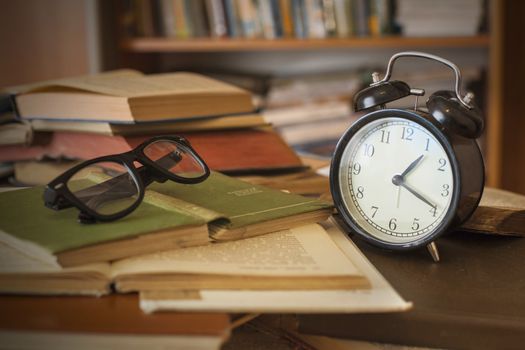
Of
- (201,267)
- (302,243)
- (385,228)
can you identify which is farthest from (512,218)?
(201,267)

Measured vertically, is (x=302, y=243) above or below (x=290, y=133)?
above

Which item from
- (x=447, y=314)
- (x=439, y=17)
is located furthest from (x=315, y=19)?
(x=447, y=314)

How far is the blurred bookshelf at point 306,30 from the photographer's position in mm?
2145

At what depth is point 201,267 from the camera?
63 centimetres

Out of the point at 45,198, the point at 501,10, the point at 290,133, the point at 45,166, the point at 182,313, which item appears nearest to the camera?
the point at 182,313

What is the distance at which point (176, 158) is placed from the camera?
2.82 ft

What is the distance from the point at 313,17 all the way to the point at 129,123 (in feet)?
4.22

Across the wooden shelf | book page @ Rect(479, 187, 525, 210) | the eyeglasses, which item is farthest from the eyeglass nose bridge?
the wooden shelf

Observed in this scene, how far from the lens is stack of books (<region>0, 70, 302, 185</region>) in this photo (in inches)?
40.2

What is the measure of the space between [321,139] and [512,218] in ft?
4.76

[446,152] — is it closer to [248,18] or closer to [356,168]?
[356,168]

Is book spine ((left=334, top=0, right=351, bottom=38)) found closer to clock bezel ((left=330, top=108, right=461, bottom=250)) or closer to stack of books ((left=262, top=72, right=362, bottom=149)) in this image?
stack of books ((left=262, top=72, right=362, bottom=149))

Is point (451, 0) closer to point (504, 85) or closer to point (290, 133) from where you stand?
point (504, 85)

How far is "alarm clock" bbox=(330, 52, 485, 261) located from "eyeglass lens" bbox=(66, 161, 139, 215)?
0.80 ft
